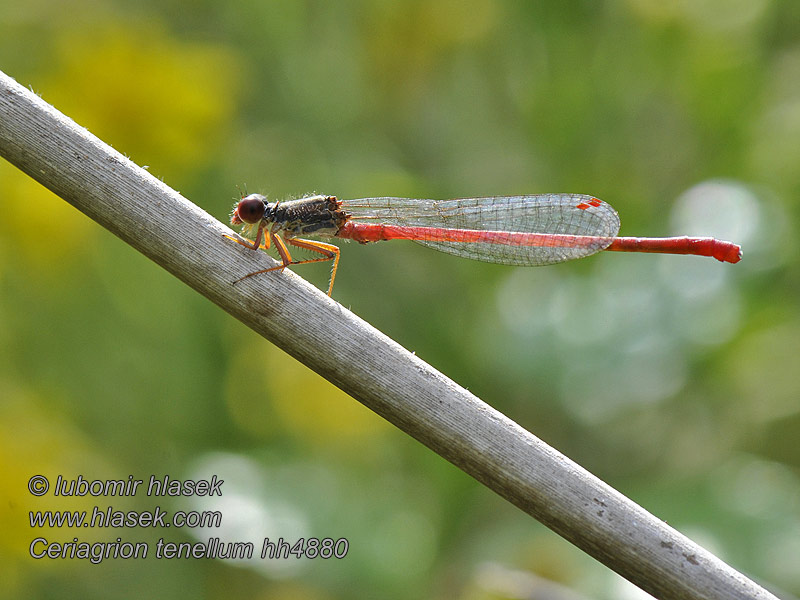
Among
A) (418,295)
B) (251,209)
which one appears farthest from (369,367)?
(418,295)

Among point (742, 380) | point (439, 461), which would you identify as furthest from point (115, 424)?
point (742, 380)

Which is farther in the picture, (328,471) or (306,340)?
(328,471)

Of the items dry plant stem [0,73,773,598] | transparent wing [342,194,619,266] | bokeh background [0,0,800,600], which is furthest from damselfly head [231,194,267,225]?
dry plant stem [0,73,773,598]

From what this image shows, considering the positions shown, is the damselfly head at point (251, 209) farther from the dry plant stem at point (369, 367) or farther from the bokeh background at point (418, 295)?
the dry plant stem at point (369, 367)

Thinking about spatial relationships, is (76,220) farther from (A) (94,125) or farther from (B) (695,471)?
(B) (695,471)

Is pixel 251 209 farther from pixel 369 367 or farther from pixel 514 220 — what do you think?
pixel 369 367

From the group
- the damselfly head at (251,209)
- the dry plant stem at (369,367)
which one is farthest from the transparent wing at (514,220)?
the dry plant stem at (369,367)

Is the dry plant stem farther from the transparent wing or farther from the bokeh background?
the transparent wing
